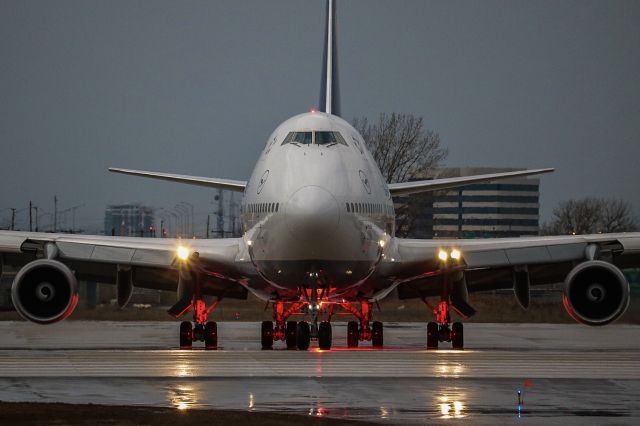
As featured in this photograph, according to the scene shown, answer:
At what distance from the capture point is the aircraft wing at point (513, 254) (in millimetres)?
29094

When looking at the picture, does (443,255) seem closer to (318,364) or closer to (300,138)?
(300,138)

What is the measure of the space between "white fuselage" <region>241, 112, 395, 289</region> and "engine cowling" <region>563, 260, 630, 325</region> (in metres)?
4.35

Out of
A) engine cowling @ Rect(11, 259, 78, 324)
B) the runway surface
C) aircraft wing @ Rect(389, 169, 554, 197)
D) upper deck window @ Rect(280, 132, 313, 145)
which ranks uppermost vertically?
upper deck window @ Rect(280, 132, 313, 145)

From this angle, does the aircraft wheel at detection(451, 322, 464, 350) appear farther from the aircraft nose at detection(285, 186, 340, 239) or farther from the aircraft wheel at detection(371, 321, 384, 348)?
the aircraft nose at detection(285, 186, 340, 239)

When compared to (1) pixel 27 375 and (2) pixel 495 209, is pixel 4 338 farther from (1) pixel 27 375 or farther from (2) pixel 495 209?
(2) pixel 495 209

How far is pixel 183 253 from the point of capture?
29750 mm

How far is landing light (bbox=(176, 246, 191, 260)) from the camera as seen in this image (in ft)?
97.3

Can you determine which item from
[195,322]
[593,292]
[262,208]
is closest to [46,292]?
[195,322]

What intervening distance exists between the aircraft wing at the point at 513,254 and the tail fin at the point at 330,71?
8.92 metres

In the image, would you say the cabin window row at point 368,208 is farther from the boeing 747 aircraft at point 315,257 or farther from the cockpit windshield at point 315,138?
the cockpit windshield at point 315,138

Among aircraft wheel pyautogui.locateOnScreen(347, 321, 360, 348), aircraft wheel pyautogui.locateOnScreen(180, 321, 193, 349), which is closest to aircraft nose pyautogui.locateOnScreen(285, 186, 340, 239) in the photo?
aircraft wheel pyautogui.locateOnScreen(180, 321, 193, 349)

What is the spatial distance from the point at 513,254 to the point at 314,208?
612 centimetres

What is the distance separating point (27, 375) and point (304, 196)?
7.72 metres

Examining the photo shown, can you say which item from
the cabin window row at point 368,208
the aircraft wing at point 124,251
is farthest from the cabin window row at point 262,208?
the cabin window row at point 368,208
